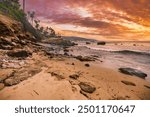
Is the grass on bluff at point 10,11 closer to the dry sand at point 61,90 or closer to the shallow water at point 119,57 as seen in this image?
the shallow water at point 119,57

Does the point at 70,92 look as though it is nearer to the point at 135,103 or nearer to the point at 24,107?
the point at 24,107

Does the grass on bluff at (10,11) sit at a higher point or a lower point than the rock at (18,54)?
higher

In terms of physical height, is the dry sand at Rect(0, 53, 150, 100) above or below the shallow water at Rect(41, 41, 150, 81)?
above

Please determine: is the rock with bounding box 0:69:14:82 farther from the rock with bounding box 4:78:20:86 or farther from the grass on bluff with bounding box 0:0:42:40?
the grass on bluff with bounding box 0:0:42:40

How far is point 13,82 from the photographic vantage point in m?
6.10

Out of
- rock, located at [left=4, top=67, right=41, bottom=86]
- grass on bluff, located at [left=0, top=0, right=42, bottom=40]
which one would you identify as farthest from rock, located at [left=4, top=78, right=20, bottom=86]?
grass on bluff, located at [left=0, top=0, right=42, bottom=40]

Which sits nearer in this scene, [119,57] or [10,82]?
[10,82]

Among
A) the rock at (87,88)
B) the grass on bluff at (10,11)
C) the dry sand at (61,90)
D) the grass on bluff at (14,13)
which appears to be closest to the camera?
the dry sand at (61,90)

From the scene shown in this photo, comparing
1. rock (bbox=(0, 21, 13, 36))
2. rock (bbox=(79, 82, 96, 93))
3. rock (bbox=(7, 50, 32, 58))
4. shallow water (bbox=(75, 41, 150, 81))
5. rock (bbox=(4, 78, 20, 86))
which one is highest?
rock (bbox=(0, 21, 13, 36))

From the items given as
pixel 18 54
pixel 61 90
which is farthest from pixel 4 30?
pixel 61 90

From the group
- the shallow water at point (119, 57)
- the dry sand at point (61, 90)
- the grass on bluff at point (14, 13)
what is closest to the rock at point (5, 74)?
the dry sand at point (61, 90)

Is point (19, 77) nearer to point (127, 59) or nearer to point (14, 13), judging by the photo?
point (127, 59)

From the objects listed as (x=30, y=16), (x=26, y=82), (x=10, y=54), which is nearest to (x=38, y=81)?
(x=26, y=82)

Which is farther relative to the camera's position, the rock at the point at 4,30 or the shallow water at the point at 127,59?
the rock at the point at 4,30
